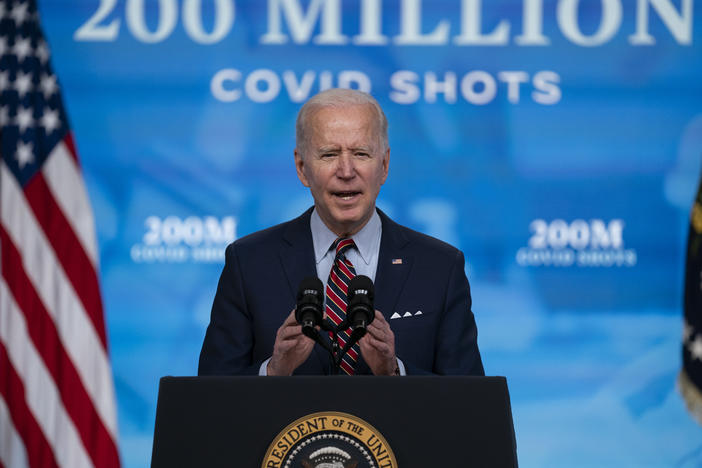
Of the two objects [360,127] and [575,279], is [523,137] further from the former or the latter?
[360,127]

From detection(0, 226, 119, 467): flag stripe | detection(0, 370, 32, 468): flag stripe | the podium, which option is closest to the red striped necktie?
the podium

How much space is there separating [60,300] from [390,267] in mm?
2298

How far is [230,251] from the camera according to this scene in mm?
2006

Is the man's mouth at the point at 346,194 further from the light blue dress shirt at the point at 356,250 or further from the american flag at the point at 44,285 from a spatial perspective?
the american flag at the point at 44,285

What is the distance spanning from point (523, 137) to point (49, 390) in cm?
243

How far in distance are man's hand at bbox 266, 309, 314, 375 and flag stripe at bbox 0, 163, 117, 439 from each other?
91.6 inches

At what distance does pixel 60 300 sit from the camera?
12.3 ft

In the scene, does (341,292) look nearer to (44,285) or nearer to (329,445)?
(329,445)

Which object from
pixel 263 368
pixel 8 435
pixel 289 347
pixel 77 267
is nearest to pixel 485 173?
pixel 77 267

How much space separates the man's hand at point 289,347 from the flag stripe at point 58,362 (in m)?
2.37

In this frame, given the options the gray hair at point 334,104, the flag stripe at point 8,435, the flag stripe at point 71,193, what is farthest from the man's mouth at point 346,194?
the flag stripe at point 8,435

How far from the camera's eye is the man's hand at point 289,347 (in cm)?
150

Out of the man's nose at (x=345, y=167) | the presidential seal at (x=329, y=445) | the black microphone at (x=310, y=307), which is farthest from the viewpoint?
the man's nose at (x=345, y=167)

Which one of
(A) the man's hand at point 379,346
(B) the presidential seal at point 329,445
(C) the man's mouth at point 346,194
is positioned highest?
(C) the man's mouth at point 346,194
